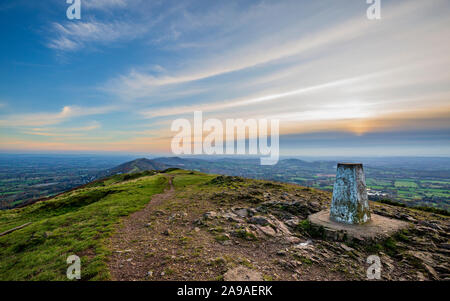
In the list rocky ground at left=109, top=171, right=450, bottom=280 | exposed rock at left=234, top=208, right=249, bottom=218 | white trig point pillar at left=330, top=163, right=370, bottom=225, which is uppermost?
white trig point pillar at left=330, top=163, right=370, bottom=225

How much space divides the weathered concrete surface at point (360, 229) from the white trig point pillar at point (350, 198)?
1.50 feet

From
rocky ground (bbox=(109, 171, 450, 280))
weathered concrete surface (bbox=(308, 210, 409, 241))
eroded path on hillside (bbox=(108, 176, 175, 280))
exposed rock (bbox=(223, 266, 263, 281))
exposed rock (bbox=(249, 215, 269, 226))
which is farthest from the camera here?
exposed rock (bbox=(249, 215, 269, 226))

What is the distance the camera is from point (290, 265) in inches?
343

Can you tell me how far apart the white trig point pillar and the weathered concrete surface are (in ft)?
1.50

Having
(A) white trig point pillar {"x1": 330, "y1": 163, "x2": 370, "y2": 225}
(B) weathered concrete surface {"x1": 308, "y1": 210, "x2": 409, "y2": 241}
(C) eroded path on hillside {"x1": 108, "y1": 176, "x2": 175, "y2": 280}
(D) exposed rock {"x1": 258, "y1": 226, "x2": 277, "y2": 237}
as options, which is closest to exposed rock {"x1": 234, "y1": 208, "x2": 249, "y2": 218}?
(D) exposed rock {"x1": 258, "y1": 226, "x2": 277, "y2": 237}

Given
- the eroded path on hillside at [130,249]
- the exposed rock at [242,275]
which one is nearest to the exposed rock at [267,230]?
the exposed rock at [242,275]

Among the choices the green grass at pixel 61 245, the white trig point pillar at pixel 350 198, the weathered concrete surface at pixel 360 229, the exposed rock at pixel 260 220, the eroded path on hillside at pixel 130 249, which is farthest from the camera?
the exposed rock at pixel 260 220

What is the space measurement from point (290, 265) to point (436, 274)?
6434 millimetres

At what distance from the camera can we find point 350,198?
12.3 metres

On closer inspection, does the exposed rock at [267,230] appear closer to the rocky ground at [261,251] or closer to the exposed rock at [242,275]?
the rocky ground at [261,251]

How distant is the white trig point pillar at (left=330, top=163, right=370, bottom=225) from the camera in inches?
479

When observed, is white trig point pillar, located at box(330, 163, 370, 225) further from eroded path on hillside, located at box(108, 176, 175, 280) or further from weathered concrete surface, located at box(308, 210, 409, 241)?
eroded path on hillside, located at box(108, 176, 175, 280)

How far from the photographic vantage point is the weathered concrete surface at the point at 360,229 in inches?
427

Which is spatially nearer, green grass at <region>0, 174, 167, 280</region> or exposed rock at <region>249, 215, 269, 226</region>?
green grass at <region>0, 174, 167, 280</region>
